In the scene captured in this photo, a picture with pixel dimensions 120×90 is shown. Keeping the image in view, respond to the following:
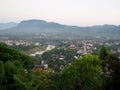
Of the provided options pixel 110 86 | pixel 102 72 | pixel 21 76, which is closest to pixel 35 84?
pixel 21 76

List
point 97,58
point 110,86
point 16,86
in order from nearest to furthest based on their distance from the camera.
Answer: point 110,86 < point 16,86 < point 97,58

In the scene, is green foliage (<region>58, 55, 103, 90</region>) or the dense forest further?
green foliage (<region>58, 55, 103, 90</region>)

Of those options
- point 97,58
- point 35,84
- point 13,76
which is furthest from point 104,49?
point 13,76

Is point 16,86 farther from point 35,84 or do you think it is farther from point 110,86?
point 110,86

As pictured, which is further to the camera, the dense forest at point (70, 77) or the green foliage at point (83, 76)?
the green foliage at point (83, 76)

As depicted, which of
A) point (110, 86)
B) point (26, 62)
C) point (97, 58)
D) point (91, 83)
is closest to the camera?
point (110, 86)

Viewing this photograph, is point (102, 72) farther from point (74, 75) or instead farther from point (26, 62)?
point (26, 62)

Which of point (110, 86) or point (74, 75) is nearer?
point (110, 86)

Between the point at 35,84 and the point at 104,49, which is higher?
the point at 104,49


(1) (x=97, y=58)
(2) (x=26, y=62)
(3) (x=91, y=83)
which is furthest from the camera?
(2) (x=26, y=62)
